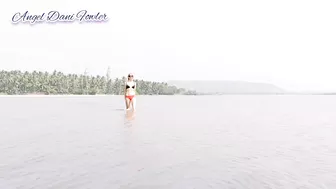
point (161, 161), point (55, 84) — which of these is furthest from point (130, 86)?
point (55, 84)

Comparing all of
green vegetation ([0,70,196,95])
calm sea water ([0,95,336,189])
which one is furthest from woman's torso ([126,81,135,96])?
green vegetation ([0,70,196,95])

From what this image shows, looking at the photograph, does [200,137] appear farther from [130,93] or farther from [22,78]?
[22,78]

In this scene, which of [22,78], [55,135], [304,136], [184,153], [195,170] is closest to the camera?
[195,170]

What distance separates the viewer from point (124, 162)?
9.57 metres

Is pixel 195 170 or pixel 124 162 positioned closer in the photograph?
pixel 195 170

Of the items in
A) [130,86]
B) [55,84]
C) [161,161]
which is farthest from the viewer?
[55,84]

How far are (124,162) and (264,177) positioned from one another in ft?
11.9

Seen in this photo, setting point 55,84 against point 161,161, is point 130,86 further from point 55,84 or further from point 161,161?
point 55,84

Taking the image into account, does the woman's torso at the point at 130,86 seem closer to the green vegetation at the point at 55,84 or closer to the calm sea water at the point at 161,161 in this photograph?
the calm sea water at the point at 161,161

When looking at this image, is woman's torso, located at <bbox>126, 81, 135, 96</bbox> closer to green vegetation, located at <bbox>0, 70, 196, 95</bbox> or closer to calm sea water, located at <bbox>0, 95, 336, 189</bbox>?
calm sea water, located at <bbox>0, 95, 336, 189</bbox>

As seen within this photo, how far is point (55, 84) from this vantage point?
134375 mm

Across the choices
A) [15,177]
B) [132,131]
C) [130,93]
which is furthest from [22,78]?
[15,177]

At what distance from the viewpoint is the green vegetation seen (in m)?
123

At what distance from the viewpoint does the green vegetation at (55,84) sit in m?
123
